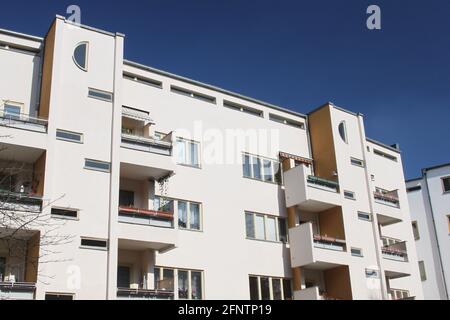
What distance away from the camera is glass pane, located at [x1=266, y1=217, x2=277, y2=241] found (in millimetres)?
27514

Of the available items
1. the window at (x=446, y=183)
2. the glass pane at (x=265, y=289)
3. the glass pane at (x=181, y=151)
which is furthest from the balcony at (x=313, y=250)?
the window at (x=446, y=183)

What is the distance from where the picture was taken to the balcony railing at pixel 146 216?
2165 centimetres

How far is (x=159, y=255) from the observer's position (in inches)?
915

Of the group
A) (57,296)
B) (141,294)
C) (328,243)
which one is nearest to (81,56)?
(57,296)

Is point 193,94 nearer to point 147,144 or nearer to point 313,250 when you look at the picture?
point 147,144

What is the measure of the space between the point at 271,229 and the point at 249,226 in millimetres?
1401

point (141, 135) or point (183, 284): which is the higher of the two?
point (141, 135)

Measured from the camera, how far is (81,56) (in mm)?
22969

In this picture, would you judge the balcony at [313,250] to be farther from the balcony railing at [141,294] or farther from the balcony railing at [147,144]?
the balcony railing at [147,144]

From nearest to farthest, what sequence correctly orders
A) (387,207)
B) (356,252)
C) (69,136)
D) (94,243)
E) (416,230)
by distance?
(94,243) → (69,136) → (356,252) → (387,207) → (416,230)

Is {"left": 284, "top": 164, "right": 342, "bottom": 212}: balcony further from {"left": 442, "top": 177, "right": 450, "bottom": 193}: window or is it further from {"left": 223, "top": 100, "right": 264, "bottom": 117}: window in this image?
{"left": 442, "top": 177, "right": 450, "bottom": 193}: window

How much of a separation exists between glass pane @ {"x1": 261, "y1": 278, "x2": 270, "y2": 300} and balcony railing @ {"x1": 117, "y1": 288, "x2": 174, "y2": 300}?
572cm
